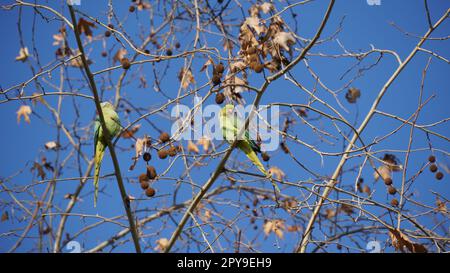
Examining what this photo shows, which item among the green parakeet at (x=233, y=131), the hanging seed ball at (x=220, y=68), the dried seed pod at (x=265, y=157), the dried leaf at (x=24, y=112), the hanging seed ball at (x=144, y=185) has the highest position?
the dried leaf at (x=24, y=112)

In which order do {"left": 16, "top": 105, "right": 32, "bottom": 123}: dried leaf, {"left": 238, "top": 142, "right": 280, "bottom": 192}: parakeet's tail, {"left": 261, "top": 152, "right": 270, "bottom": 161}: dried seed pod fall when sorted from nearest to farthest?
{"left": 261, "top": 152, "right": 270, "bottom": 161}: dried seed pod
{"left": 238, "top": 142, "right": 280, "bottom": 192}: parakeet's tail
{"left": 16, "top": 105, "right": 32, "bottom": 123}: dried leaf

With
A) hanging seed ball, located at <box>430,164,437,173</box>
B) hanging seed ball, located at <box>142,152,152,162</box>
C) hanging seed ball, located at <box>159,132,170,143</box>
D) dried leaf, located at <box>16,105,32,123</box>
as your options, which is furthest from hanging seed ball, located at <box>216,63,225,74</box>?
dried leaf, located at <box>16,105,32,123</box>

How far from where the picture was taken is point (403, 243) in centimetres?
344

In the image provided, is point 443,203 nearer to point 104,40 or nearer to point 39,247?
point 39,247

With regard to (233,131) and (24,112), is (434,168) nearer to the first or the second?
(233,131)

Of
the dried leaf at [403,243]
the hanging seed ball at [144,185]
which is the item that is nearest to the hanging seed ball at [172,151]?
the hanging seed ball at [144,185]

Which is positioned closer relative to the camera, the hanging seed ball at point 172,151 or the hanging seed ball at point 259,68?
the hanging seed ball at point 259,68

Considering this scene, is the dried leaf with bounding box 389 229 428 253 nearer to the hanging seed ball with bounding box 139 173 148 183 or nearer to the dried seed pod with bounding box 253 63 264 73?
the dried seed pod with bounding box 253 63 264 73

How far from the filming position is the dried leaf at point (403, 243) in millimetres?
3391

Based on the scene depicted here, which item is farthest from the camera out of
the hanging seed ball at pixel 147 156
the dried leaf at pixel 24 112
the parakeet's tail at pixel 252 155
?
the dried leaf at pixel 24 112

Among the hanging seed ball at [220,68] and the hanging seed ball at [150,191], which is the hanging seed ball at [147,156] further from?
the hanging seed ball at [220,68]

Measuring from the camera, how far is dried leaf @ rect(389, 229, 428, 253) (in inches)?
133

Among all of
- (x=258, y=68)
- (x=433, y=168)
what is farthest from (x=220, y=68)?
(x=433, y=168)
